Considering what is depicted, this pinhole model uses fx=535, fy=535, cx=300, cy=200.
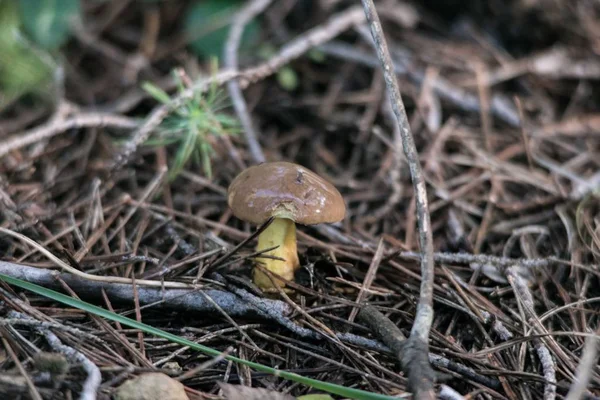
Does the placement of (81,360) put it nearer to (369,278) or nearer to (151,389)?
(151,389)

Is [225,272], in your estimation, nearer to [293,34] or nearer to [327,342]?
[327,342]

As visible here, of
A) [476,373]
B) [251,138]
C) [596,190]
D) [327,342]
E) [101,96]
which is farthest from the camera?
[101,96]

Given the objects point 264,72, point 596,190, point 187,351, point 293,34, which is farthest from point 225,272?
point 293,34

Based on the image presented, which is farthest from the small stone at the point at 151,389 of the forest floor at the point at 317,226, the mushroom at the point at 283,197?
the mushroom at the point at 283,197

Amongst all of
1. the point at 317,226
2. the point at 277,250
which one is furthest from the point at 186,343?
the point at 317,226

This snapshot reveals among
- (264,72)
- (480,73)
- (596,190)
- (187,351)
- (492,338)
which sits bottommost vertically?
(187,351)

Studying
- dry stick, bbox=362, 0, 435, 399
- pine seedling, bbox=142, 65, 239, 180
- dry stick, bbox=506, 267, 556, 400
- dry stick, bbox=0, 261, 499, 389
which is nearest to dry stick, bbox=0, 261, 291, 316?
dry stick, bbox=0, 261, 499, 389

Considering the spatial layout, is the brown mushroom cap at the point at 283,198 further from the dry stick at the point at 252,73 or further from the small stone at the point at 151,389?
the dry stick at the point at 252,73
